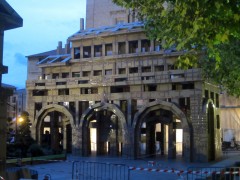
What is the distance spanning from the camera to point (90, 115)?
34.7m

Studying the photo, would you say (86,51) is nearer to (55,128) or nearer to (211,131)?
(55,128)

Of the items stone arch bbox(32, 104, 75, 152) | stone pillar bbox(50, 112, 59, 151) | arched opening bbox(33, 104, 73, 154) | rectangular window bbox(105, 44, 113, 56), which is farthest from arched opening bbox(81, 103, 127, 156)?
rectangular window bbox(105, 44, 113, 56)

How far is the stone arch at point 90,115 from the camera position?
3272 cm

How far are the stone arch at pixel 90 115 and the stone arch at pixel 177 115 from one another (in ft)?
3.33

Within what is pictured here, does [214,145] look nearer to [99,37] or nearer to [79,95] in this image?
[79,95]

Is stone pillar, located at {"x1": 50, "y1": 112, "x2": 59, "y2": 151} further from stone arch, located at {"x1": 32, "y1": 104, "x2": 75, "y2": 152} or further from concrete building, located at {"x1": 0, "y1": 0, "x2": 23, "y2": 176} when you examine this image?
concrete building, located at {"x1": 0, "y1": 0, "x2": 23, "y2": 176}

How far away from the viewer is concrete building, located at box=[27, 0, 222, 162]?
30312mm

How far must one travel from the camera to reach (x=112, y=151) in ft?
113

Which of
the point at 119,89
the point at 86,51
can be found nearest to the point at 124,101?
the point at 119,89

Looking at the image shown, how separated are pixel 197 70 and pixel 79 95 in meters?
11.8

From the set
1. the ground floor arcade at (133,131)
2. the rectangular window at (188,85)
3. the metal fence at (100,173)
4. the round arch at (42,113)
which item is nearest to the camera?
the metal fence at (100,173)

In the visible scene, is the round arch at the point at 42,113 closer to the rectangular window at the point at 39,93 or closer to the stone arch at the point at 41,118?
the stone arch at the point at 41,118

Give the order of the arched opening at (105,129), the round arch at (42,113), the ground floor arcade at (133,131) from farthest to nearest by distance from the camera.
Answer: the round arch at (42,113), the arched opening at (105,129), the ground floor arcade at (133,131)

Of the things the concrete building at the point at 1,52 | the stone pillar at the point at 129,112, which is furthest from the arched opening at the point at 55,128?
the concrete building at the point at 1,52
